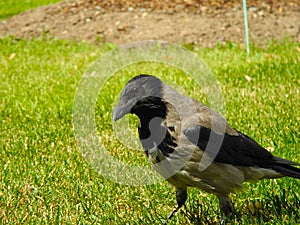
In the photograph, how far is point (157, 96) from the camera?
3318 millimetres

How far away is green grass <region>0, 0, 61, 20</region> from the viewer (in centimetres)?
1642

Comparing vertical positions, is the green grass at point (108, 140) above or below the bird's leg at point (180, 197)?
below

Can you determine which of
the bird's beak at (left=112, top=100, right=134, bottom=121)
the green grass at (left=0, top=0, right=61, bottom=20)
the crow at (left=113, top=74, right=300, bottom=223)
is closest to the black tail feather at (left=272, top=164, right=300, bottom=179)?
the crow at (left=113, top=74, right=300, bottom=223)

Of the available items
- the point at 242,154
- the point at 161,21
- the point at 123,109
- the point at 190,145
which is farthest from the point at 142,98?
the point at 161,21

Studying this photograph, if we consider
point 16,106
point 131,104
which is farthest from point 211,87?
point 131,104

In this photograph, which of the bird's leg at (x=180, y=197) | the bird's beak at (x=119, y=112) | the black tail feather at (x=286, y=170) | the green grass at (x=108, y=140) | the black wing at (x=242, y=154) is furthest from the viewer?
the green grass at (x=108, y=140)

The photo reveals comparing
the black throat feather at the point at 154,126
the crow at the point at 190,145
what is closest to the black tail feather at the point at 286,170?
the crow at the point at 190,145

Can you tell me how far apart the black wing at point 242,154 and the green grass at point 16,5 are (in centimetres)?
1325

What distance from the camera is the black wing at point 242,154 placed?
3367mm

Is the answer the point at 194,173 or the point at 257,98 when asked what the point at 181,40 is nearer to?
the point at 257,98

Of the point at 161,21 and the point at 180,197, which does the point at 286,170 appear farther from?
the point at 161,21

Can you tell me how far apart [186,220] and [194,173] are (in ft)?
1.89

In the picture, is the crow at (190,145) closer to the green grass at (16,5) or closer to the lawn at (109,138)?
the lawn at (109,138)

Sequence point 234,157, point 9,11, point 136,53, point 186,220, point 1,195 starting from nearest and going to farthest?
point 234,157 < point 186,220 < point 1,195 < point 136,53 < point 9,11
